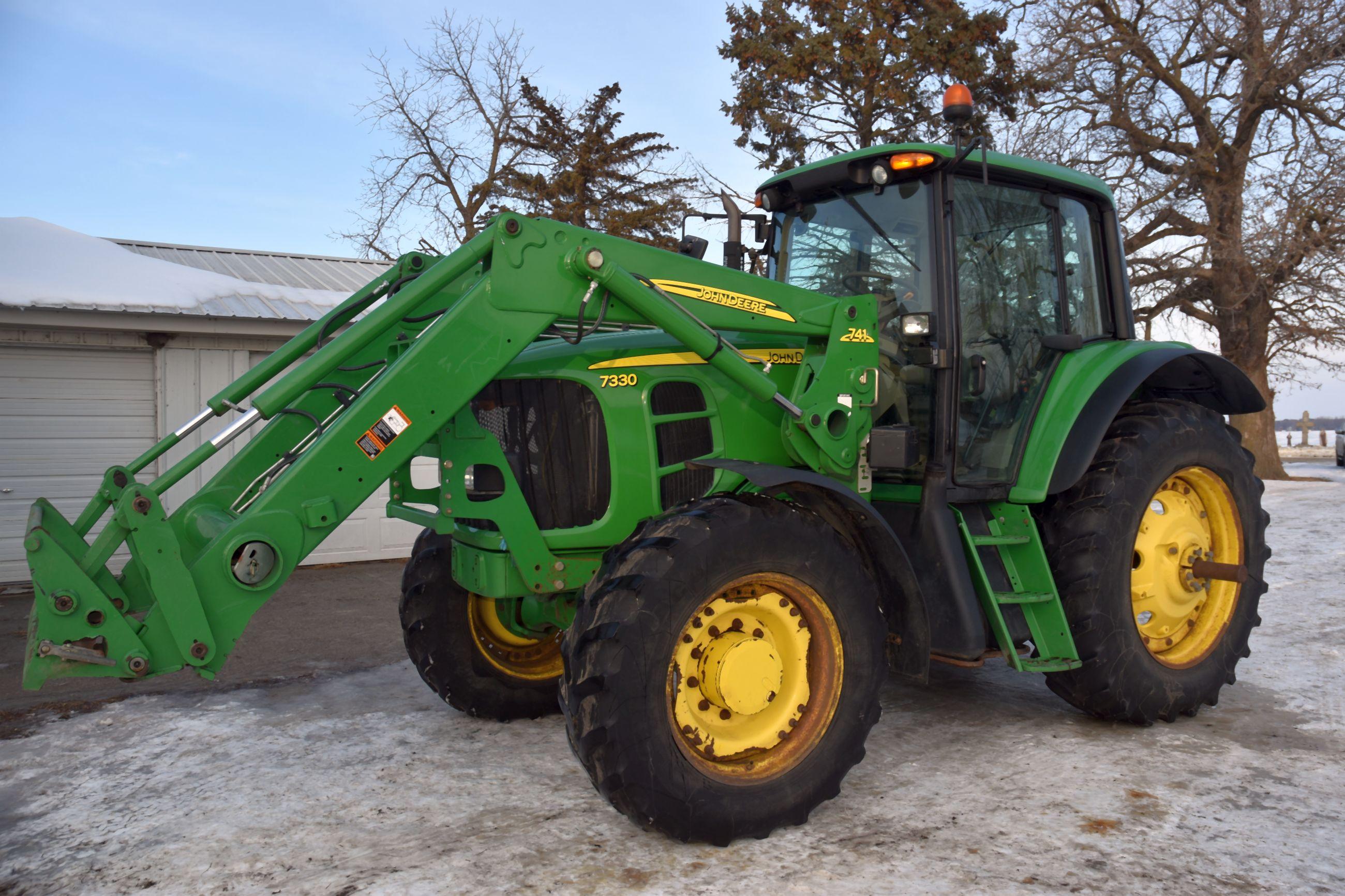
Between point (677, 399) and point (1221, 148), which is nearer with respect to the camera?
point (677, 399)

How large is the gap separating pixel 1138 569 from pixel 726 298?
2.41 m

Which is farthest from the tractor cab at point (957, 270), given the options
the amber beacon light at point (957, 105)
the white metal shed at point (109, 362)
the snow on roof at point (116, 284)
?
the snow on roof at point (116, 284)

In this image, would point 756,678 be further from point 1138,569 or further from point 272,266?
point 272,266

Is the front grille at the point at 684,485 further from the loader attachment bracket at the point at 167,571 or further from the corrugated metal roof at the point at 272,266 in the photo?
the corrugated metal roof at the point at 272,266

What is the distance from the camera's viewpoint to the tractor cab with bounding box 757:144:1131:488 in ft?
13.7

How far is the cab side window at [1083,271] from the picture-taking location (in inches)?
185

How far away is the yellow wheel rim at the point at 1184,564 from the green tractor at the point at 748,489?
0.05 feet

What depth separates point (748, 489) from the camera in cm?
367

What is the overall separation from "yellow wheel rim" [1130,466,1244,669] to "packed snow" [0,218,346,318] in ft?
26.8

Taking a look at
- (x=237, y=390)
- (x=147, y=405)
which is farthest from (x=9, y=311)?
(x=237, y=390)

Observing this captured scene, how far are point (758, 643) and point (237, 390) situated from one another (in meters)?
2.03

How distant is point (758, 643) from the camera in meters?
3.34

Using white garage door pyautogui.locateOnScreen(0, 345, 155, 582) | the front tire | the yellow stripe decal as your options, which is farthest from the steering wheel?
white garage door pyautogui.locateOnScreen(0, 345, 155, 582)

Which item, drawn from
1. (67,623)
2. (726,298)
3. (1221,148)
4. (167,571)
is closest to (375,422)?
(167,571)
